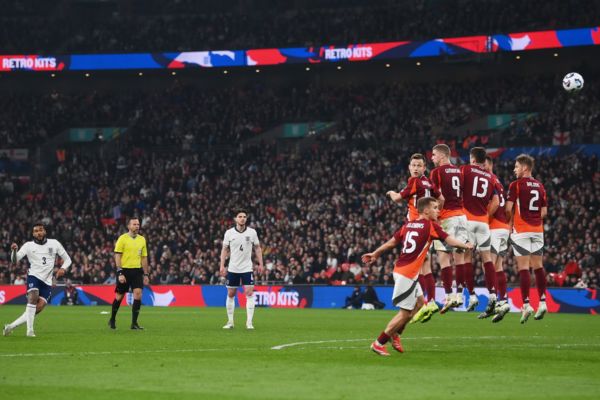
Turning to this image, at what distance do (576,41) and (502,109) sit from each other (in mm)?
5767

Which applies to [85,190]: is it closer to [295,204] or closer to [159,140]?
[159,140]

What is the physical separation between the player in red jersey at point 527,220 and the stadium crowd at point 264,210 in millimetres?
Answer: 18284

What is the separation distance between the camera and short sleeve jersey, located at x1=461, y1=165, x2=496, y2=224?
19.4 m

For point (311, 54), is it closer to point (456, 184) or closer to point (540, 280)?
point (540, 280)

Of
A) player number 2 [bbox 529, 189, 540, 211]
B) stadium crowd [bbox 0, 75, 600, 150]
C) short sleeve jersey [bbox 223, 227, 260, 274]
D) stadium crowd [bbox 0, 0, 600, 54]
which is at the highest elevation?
stadium crowd [bbox 0, 0, 600, 54]

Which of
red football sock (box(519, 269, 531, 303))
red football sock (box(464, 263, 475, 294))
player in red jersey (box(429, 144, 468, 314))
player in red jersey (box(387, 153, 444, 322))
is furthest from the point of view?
red football sock (box(519, 269, 531, 303))

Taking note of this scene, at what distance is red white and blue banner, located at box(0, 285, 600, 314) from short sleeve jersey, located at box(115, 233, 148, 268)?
15.9 m

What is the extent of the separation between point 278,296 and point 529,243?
23354 millimetres

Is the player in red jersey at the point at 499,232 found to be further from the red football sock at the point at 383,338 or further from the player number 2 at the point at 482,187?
the red football sock at the point at 383,338

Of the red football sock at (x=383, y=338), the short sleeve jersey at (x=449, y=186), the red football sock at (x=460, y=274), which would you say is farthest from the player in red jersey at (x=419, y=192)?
the red football sock at (x=383, y=338)

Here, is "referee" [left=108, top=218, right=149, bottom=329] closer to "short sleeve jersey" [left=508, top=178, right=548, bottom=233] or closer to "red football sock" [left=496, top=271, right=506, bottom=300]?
"red football sock" [left=496, top=271, right=506, bottom=300]

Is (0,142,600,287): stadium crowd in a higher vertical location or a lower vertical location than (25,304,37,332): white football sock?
higher

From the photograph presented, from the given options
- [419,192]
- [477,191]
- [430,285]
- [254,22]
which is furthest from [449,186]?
[254,22]

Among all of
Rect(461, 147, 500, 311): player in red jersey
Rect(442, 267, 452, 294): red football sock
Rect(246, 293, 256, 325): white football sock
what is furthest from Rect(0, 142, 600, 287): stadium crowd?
Rect(442, 267, 452, 294): red football sock
